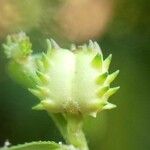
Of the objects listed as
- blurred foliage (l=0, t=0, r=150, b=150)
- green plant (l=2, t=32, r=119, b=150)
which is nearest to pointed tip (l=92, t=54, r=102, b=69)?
green plant (l=2, t=32, r=119, b=150)

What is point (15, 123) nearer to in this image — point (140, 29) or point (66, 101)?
point (140, 29)

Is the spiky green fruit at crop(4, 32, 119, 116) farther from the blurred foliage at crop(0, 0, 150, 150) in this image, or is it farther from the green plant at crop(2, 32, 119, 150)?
the blurred foliage at crop(0, 0, 150, 150)

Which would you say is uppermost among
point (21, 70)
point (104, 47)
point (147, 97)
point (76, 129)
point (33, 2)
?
point (33, 2)

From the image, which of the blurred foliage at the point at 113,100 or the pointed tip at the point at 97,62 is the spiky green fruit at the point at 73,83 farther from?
the blurred foliage at the point at 113,100

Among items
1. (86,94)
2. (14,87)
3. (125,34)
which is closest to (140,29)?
(125,34)

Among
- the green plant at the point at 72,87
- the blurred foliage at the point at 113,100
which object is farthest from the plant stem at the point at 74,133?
the blurred foliage at the point at 113,100

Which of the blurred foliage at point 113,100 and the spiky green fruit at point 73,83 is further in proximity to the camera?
the blurred foliage at point 113,100
